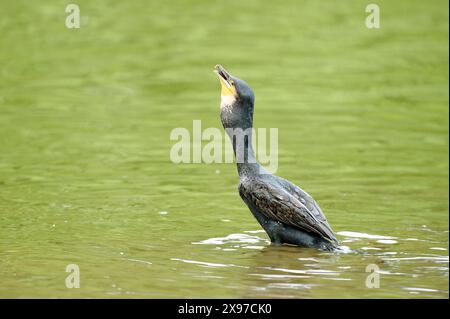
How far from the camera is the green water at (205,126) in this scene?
8.49 metres

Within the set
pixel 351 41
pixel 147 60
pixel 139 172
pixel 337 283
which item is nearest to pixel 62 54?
pixel 147 60

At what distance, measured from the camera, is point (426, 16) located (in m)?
21.8

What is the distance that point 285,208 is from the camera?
8.98 meters

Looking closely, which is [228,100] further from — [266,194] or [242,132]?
[266,194]

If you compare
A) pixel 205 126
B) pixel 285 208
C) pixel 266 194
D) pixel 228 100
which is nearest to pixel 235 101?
pixel 228 100

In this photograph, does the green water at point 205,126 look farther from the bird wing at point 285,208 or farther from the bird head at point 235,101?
the bird head at point 235,101

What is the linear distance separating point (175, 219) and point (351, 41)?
35.8 ft

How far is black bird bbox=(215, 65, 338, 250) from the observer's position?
899 centimetres

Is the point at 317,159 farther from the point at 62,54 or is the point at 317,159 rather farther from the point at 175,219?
the point at 62,54

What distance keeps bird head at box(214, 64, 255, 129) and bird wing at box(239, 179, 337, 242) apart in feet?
1.87

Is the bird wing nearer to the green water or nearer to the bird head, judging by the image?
the green water

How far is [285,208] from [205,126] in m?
6.05

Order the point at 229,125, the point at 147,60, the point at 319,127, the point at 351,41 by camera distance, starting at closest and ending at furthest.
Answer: the point at 229,125 → the point at 319,127 → the point at 147,60 → the point at 351,41

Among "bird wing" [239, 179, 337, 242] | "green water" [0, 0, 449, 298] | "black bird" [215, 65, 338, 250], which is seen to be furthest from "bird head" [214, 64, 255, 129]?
"green water" [0, 0, 449, 298]
